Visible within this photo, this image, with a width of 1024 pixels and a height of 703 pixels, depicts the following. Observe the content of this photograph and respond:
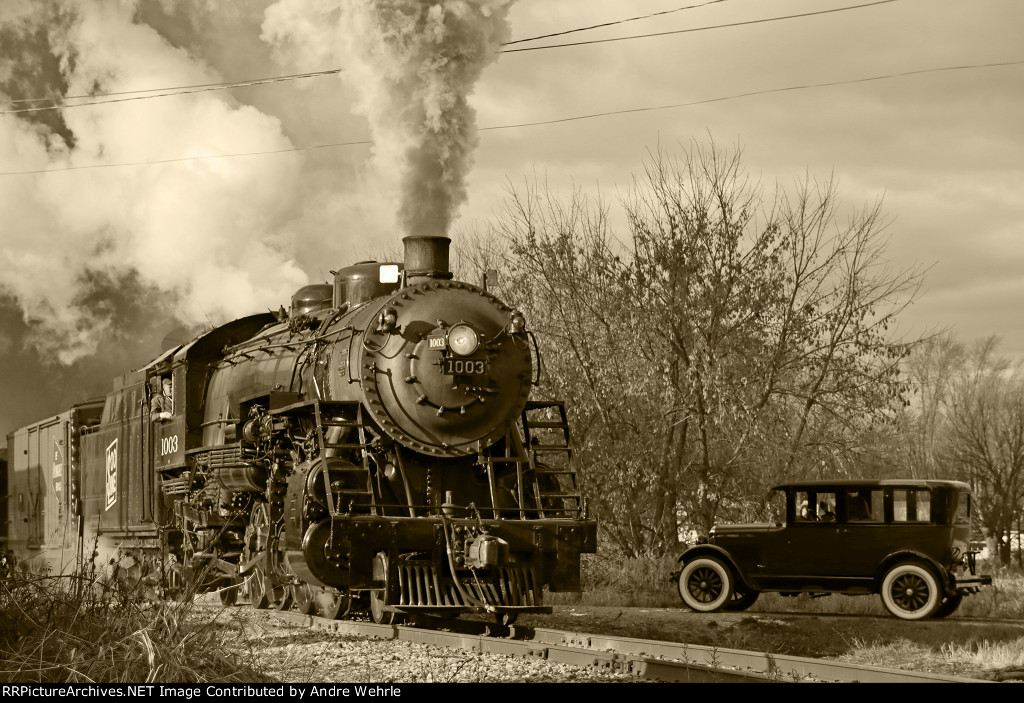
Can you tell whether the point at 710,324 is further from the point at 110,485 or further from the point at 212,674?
the point at 212,674

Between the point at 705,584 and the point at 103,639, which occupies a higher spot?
the point at 103,639

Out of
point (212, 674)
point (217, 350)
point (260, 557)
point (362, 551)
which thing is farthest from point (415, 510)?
point (217, 350)

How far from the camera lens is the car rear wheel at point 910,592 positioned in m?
12.9

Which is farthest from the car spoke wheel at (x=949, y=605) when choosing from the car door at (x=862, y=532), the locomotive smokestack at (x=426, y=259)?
the locomotive smokestack at (x=426, y=259)

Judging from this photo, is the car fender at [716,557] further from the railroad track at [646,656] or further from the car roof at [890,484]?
the railroad track at [646,656]

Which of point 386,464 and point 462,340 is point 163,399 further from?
point 462,340

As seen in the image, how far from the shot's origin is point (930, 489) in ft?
44.2

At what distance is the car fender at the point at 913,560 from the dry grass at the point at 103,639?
8618 millimetres

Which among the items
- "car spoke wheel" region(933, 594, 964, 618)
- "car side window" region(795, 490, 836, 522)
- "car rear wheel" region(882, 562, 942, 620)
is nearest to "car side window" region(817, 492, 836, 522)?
"car side window" region(795, 490, 836, 522)

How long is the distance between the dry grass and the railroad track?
6.13 ft

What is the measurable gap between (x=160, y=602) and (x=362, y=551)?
2.29 m

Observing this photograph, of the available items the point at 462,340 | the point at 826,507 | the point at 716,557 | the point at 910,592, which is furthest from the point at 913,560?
the point at 462,340

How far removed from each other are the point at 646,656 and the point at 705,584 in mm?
6578

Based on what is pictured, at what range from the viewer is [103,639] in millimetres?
6555
